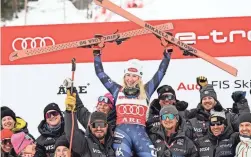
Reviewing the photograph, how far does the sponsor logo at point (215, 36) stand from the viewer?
809cm

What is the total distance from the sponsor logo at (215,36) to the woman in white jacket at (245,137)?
1.91 m

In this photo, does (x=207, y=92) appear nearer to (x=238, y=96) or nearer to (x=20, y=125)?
(x=238, y=96)

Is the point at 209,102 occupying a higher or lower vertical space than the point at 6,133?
higher

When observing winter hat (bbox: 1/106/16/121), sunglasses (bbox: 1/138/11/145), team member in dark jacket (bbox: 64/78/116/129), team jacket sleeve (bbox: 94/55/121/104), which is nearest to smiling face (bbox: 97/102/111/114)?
team member in dark jacket (bbox: 64/78/116/129)

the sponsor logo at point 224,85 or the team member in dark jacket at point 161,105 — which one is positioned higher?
the sponsor logo at point 224,85

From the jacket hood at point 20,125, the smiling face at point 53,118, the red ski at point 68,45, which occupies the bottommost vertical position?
the jacket hood at point 20,125

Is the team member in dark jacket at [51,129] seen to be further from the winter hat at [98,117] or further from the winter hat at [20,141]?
the winter hat at [98,117]

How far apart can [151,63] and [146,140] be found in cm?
180

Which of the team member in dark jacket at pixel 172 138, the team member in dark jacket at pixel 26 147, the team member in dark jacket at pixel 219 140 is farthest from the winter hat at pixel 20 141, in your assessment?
the team member in dark jacket at pixel 219 140

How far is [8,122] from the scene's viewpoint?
750 cm

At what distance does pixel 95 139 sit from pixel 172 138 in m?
0.78

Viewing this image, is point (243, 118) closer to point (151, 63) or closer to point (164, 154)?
point (164, 154)

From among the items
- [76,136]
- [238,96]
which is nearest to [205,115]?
[238,96]

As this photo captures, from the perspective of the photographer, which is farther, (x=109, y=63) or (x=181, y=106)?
(x=109, y=63)
